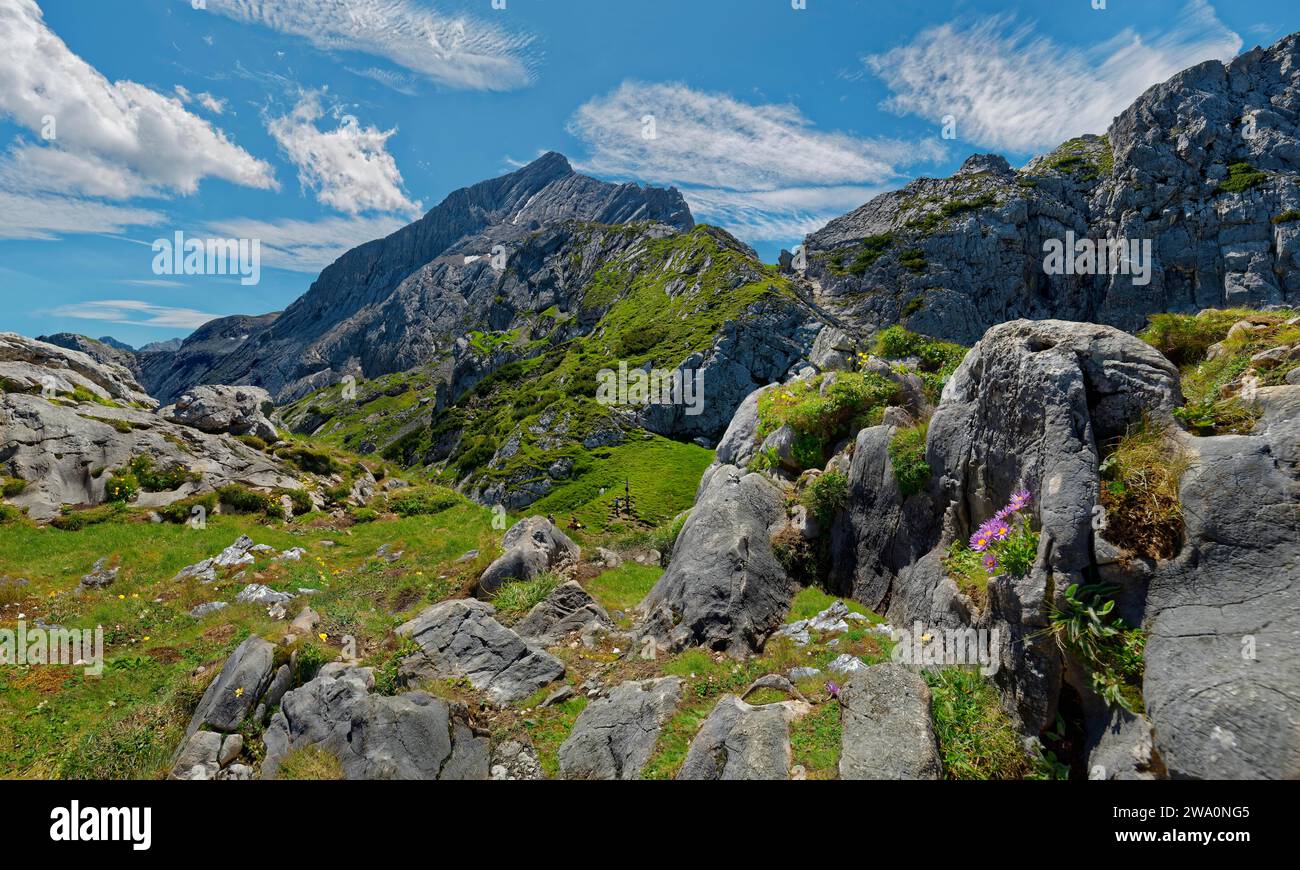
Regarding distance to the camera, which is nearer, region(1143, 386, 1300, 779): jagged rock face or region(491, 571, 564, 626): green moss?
region(1143, 386, 1300, 779): jagged rock face

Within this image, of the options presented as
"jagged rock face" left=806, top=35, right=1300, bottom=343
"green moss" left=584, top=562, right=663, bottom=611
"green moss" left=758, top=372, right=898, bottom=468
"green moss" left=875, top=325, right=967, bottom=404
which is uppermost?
"jagged rock face" left=806, top=35, right=1300, bottom=343

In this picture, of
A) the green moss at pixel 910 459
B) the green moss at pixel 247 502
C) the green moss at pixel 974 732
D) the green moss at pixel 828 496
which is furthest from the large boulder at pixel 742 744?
the green moss at pixel 247 502

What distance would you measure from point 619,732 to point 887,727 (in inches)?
198

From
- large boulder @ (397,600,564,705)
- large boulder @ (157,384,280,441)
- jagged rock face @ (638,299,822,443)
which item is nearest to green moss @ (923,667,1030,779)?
large boulder @ (397,600,564,705)

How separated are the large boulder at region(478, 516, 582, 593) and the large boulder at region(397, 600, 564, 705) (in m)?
3.98

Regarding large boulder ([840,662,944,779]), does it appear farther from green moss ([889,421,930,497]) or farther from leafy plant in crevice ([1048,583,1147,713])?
green moss ([889,421,930,497])

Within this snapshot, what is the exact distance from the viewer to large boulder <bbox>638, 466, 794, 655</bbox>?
13938 mm

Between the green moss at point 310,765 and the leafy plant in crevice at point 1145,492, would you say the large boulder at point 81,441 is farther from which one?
the leafy plant in crevice at point 1145,492

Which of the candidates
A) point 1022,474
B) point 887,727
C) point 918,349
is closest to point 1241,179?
point 918,349

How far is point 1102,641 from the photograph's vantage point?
706cm

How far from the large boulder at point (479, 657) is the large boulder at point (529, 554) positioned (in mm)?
3983
